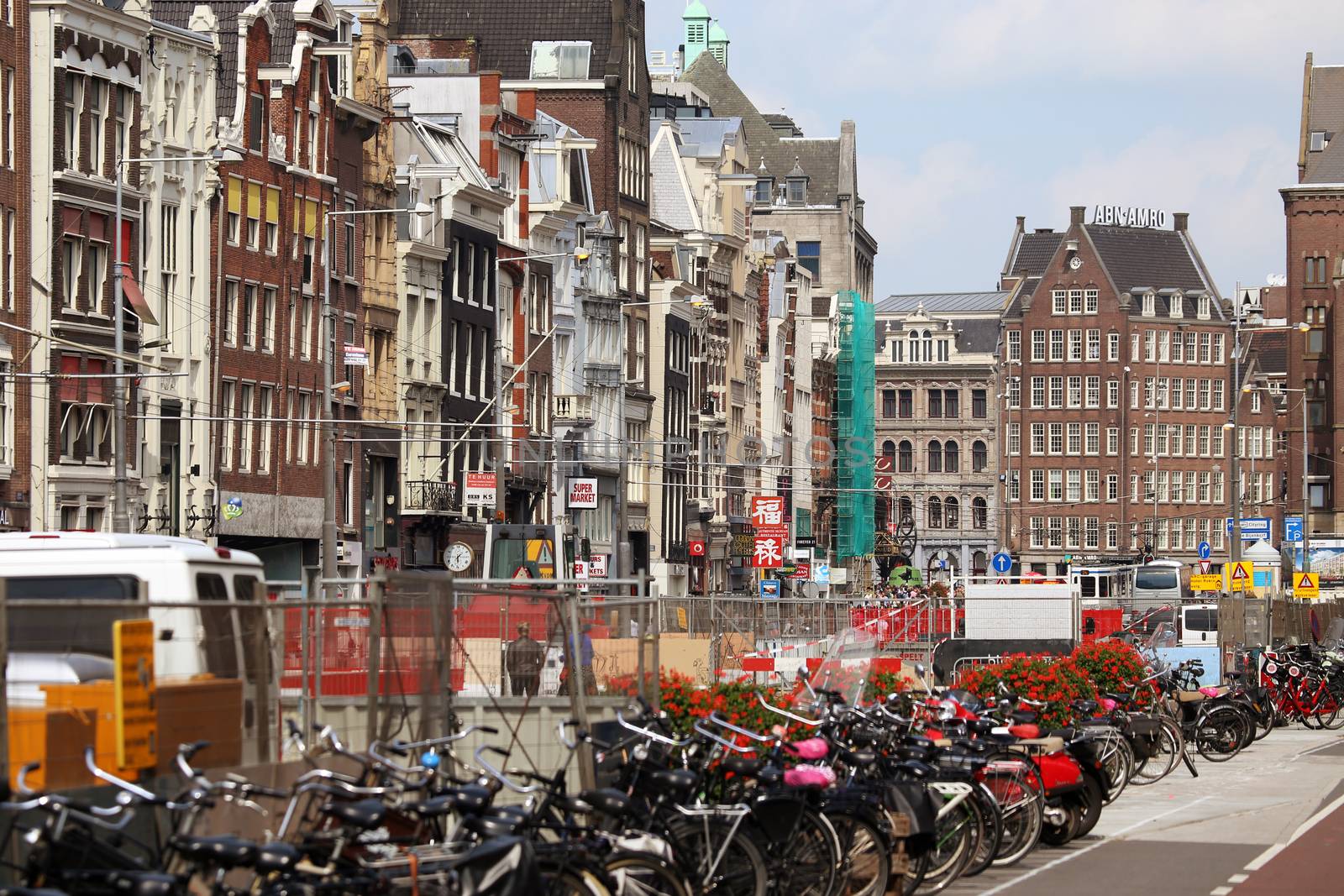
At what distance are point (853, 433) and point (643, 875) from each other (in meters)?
127

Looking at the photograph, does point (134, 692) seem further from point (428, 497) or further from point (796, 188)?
point (796, 188)

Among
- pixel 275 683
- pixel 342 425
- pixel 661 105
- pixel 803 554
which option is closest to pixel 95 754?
pixel 275 683

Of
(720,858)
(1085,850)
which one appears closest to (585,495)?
(1085,850)

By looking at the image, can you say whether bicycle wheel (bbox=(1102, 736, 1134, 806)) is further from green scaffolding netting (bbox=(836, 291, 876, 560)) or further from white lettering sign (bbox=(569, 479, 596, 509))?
green scaffolding netting (bbox=(836, 291, 876, 560))

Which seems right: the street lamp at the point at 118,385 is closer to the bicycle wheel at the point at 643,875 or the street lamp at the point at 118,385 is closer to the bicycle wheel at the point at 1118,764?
the bicycle wheel at the point at 1118,764

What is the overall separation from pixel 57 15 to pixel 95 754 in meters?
40.5

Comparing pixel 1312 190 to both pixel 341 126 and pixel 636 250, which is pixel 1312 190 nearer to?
pixel 636 250

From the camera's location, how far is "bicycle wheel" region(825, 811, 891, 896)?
15.1m

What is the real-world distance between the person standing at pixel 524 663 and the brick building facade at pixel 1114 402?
147010 millimetres

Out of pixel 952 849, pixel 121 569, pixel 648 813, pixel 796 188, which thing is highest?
pixel 796 188

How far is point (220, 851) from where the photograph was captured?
9.47 meters

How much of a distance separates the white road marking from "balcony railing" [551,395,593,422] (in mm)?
54727

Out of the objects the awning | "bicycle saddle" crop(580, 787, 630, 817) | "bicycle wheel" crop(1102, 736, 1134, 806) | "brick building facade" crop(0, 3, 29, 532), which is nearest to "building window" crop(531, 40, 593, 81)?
the awning

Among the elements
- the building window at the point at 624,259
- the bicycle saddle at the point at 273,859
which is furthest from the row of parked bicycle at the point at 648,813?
the building window at the point at 624,259
